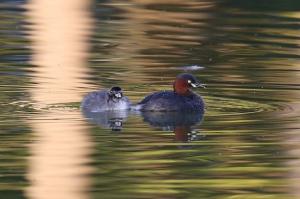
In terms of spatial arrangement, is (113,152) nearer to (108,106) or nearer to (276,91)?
(108,106)

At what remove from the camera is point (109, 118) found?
1294 cm

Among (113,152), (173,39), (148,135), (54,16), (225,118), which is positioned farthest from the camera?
(54,16)

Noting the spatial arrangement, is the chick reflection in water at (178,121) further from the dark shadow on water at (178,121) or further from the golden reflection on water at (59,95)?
the golden reflection on water at (59,95)

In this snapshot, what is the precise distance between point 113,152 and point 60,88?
395 centimetres

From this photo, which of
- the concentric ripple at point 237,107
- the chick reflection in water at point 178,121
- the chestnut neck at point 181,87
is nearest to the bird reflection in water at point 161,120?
the chick reflection in water at point 178,121

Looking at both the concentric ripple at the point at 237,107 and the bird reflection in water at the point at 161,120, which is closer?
the bird reflection in water at the point at 161,120

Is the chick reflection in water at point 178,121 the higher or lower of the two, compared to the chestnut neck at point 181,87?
lower

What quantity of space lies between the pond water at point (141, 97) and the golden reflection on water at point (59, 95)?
0.05ft

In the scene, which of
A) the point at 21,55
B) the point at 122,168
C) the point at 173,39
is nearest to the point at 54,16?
the point at 173,39

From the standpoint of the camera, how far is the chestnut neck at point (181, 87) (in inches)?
543

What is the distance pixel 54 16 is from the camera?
22.9 m

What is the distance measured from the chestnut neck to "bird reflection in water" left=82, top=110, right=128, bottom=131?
803 mm

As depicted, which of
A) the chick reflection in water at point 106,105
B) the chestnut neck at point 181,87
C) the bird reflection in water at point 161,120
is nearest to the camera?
the bird reflection in water at point 161,120

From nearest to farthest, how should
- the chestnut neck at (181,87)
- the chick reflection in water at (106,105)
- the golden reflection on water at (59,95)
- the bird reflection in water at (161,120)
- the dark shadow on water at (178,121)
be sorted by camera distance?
the golden reflection on water at (59,95)
the dark shadow on water at (178,121)
the bird reflection in water at (161,120)
the chick reflection in water at (106,105)
the chestnut neck at (181,87)
